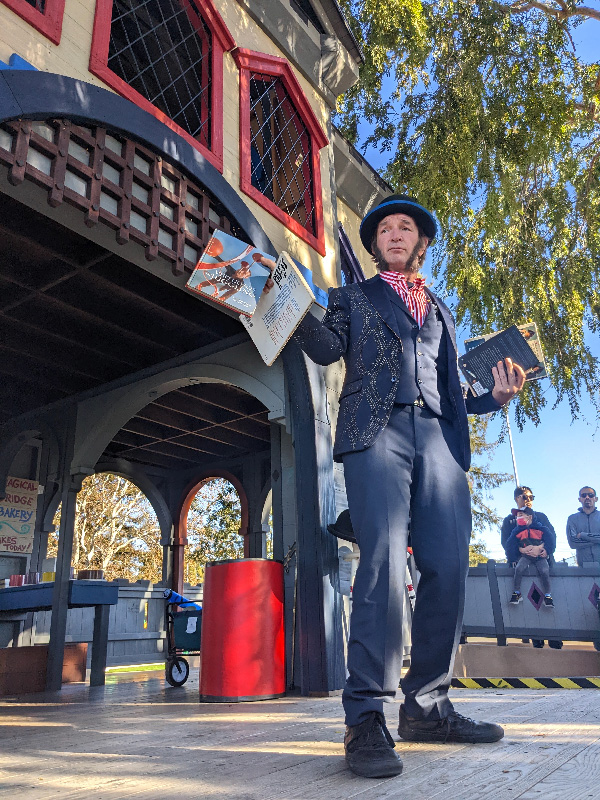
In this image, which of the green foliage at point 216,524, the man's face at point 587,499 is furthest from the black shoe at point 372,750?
the green foliage at point 216,524

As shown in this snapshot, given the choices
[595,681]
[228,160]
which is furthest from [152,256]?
[595,681]

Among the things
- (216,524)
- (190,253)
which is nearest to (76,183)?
(190,253)

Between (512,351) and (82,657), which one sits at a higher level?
(512,351)

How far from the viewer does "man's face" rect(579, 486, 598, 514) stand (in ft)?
25.5

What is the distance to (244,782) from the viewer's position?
1746 mm

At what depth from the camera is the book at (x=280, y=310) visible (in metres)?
2.22

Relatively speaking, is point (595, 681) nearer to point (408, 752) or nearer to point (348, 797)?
point (408, 752)

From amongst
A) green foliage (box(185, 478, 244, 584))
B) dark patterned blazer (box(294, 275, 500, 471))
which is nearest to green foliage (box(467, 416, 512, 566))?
green foliage (box(185, 478, 244, 584))

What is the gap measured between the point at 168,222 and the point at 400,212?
1.92 metres

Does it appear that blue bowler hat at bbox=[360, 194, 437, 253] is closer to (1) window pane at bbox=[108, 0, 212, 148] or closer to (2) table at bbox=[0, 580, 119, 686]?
(1) window pane at bbox=[108, 0, 212, 148]

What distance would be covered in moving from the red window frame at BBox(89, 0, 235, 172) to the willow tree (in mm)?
2731

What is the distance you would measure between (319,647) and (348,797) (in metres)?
3.09

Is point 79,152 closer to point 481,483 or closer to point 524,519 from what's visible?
point 524,519

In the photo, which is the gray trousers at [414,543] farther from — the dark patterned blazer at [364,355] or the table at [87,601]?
the table at [87,601]
